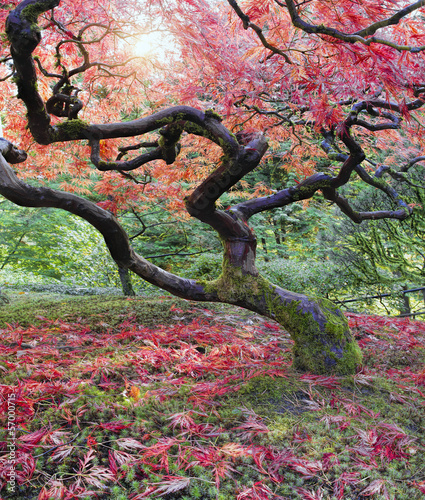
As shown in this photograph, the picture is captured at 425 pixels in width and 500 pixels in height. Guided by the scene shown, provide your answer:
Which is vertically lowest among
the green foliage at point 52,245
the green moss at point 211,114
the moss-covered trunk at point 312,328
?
the moss-covered trunk at point 312,328

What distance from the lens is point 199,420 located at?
5.69ft

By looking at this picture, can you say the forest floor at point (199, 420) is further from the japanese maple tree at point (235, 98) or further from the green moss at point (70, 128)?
the green moss at point (70, 128)

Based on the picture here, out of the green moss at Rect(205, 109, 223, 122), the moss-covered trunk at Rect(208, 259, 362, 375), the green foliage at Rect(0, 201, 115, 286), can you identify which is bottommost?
the moss-covered trunk at Rect(208, 259, 362, 375)

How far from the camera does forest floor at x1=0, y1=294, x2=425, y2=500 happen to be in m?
1.35

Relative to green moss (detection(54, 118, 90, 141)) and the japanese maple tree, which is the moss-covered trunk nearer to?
the japanese maple tree

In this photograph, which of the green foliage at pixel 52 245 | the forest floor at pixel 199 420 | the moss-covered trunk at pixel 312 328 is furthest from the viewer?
the green foliage at pixel 52 245

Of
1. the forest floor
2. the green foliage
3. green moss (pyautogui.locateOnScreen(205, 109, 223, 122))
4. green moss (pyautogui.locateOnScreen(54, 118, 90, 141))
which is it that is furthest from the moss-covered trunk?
the green foliage

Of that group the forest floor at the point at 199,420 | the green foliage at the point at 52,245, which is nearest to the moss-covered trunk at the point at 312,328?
the forest floor at the point at 199,420

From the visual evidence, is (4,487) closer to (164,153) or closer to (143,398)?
(143,398)

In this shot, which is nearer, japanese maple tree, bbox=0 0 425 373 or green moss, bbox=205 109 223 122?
japanese maple tree, bbox=0 0 425 373

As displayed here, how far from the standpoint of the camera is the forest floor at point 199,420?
53.3 inches

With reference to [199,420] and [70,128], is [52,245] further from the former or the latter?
[199,420]

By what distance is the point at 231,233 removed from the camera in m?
2.72

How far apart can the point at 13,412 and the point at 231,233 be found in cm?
176
